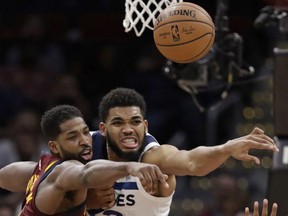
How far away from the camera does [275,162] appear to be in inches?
278

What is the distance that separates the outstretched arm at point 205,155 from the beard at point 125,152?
0.05m

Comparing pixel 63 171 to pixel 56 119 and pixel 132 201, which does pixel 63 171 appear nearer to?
pixel 56 119

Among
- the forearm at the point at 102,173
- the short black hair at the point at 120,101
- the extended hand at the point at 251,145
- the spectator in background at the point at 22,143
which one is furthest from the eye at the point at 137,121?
the spectator in background at the point at 22,143

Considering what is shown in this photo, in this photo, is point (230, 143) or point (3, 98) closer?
point (230, 143)

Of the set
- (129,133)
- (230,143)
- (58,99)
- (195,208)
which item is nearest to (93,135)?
(129,133)

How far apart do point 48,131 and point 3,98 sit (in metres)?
4.83

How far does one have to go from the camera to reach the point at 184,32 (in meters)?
6.11

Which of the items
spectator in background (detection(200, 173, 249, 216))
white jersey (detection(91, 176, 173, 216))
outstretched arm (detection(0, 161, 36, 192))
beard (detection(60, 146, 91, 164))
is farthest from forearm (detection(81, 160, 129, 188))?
spectator in background (detection(200, 173, 249, 216))

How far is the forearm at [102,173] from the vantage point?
15.8 ft

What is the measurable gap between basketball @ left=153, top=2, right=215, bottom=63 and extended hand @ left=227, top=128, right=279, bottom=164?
1.22 meters

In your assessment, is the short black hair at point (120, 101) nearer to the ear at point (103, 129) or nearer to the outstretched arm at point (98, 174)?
the ear at point (103, 129)

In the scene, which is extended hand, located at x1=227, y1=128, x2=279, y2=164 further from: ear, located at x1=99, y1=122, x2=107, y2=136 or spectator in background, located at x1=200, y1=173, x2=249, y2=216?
spectator in background, located at x1=200, y1=173, x2=249, y2=216

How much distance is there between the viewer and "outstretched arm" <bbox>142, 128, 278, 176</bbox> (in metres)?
4.98

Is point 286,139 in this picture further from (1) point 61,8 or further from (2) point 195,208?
(1) point 61,8
